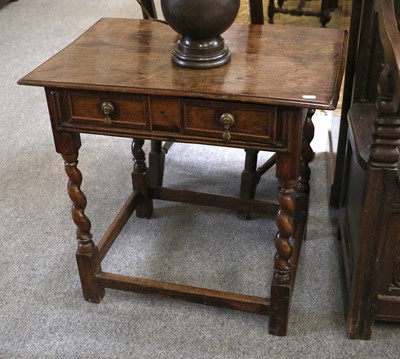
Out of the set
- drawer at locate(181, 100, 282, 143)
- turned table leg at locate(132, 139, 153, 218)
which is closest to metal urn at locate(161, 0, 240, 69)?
drawer at locate(181, 100, 282, 143)

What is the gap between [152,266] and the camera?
1862 mm

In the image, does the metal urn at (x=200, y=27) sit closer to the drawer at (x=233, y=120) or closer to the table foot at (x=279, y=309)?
the drawer at (x=233, y=120)

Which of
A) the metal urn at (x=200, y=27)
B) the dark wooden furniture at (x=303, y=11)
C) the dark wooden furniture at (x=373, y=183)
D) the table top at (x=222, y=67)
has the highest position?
the metal urn at (x=200, y=27)

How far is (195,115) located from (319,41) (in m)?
0.48

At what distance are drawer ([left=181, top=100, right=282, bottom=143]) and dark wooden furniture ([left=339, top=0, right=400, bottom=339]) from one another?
0.24 meters

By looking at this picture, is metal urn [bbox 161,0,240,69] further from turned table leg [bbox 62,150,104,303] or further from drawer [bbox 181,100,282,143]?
turned table leg [bbox 62,150,104,303]

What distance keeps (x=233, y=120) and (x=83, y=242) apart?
64 centimetres

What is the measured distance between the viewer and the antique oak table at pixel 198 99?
4.24 feet

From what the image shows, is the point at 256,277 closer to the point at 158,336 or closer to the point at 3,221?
the point at 158,336

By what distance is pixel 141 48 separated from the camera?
5.06ft

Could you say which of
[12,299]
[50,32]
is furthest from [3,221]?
[50,32]

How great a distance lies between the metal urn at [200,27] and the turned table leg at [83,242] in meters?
0.41

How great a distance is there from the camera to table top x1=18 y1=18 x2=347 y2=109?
4.21 ft

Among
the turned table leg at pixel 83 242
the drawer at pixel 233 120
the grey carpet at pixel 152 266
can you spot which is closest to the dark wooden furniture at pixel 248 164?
the grey carpet at pixel 152 266
